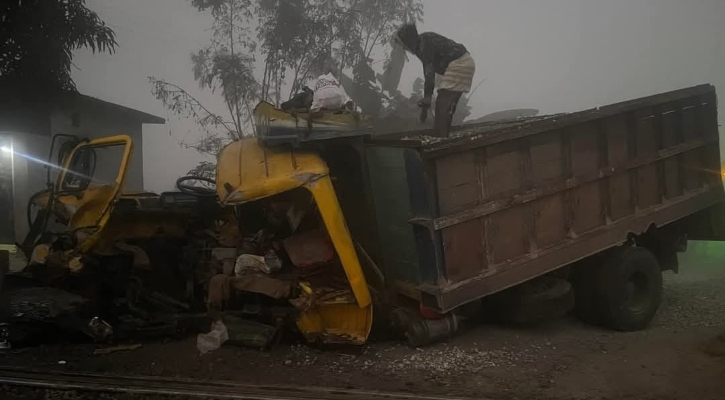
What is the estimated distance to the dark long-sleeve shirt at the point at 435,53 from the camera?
5570 mm

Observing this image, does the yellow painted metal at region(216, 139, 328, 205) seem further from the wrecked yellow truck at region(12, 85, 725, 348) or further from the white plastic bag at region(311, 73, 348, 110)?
the white plastic bag at region(311, 73, 348, 110)

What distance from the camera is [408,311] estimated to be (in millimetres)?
4535

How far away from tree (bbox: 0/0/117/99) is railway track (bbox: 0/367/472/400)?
802cm

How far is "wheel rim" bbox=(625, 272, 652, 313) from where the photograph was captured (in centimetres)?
518

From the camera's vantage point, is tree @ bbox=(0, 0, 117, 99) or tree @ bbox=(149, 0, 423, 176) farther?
tree @ bbox=(149, 0, 423, 176)

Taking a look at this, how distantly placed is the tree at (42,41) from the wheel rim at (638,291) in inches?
411

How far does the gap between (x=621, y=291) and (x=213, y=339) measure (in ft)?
12.0

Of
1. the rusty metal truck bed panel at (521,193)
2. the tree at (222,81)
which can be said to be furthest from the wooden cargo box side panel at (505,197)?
the tree at (222,81)

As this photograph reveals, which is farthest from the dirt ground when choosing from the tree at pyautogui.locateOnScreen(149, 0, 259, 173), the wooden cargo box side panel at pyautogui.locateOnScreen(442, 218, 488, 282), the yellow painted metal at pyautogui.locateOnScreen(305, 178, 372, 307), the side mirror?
the tree at pyautogui.locateOnScreen(149, 0, 259, 173)

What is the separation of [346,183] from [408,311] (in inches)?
49.4

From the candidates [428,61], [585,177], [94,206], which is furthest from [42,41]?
[585,177]

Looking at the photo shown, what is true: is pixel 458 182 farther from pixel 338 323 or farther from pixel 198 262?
pixel 198 262

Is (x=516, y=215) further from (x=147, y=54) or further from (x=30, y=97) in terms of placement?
(x=147, y=54)

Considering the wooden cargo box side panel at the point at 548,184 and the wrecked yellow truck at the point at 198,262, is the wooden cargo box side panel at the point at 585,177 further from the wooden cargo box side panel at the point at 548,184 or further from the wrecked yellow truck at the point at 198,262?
the wrecked yellow truck at the point at 198,262
